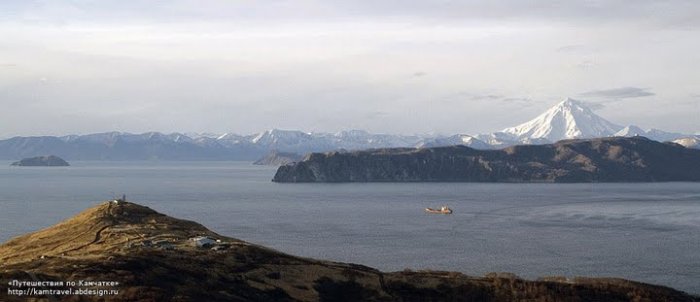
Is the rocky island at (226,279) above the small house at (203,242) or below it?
below

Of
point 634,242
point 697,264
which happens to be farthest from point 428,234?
point 697,264

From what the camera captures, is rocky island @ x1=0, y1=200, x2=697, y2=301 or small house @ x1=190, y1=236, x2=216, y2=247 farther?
small house @ x1=190, y1=236, x2=216, y2=247

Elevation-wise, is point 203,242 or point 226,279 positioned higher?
point 203,242

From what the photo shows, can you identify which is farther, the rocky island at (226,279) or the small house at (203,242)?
the small house at (203,242)

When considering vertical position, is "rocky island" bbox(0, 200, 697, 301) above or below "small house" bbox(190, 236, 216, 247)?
below

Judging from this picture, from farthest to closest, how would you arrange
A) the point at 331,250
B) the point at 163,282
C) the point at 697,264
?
the point at 331,250 → the point at 697,264 → the point at 163,282

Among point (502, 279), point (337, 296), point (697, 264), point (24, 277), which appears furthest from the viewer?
point (697, 264)

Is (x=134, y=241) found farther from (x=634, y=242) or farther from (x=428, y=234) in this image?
(x=634, y=242)

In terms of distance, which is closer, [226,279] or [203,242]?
[226,279]
